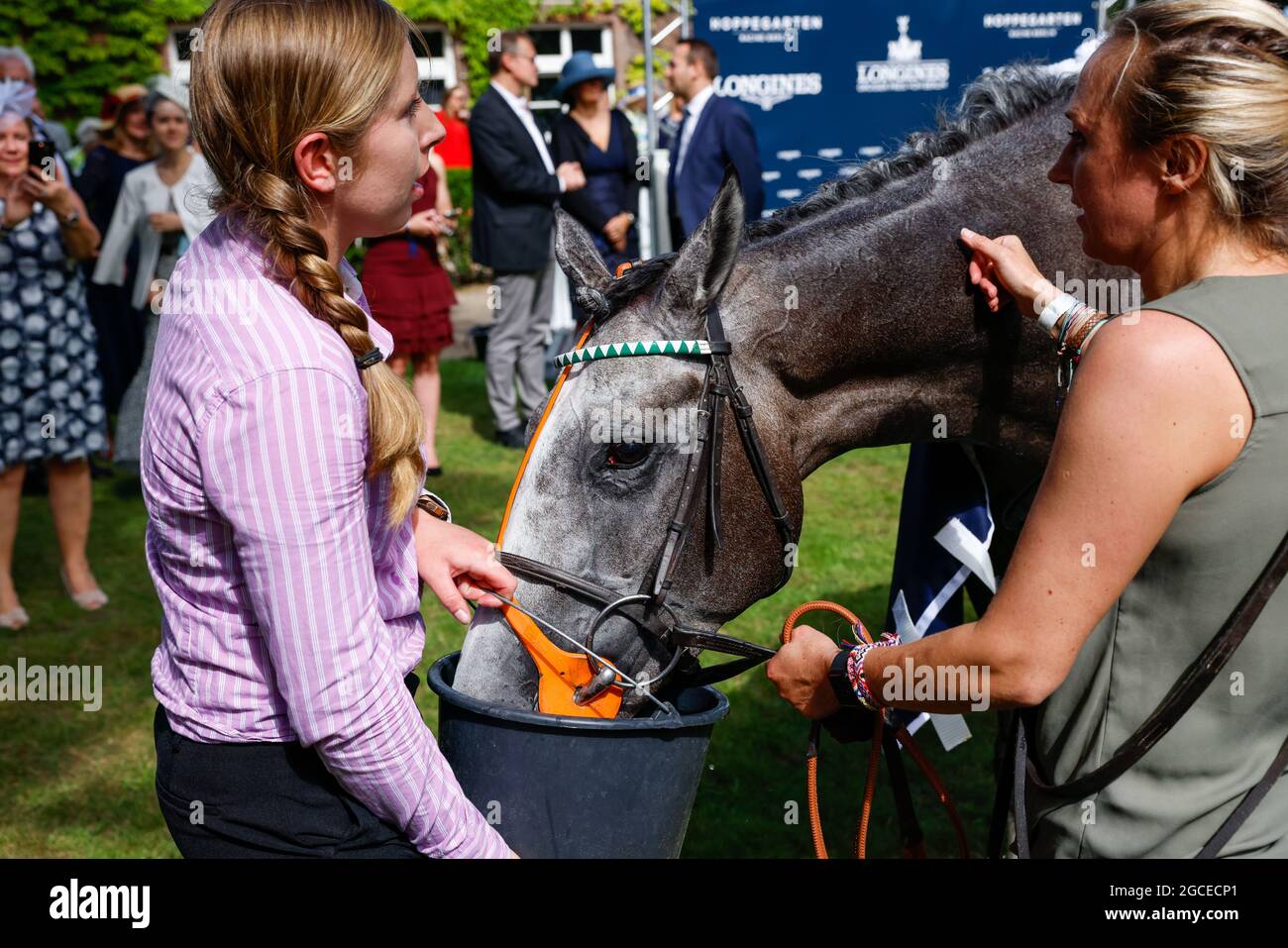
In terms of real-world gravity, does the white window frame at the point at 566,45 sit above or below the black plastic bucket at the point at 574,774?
above

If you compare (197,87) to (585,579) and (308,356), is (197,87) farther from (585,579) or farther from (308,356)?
(585,579)

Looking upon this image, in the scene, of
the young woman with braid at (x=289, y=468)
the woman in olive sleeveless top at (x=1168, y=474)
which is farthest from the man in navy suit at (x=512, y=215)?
the woman in olive sleeveless top at (x=1168, y=474)

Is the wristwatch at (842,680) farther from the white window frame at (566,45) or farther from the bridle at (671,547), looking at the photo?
the white window frame at (566,45)

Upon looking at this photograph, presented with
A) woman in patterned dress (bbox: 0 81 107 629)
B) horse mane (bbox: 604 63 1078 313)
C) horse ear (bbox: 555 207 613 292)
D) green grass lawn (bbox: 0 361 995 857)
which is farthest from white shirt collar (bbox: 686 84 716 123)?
horse ear (bbox: 555 207 613 292)

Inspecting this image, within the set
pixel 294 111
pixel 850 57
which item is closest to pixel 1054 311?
pixel 294 111

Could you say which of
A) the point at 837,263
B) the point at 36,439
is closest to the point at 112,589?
the point at 36,439

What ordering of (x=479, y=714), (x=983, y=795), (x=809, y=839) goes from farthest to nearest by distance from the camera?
(x=983, y=795) < (x=809, y=839) < (x=479, y=714)

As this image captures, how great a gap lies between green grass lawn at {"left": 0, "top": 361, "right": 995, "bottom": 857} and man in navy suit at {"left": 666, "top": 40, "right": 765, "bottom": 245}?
3.12 meters

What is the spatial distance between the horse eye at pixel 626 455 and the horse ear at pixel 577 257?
1.53 feet

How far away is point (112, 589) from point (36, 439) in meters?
1.11

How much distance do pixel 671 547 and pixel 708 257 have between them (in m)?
0.67

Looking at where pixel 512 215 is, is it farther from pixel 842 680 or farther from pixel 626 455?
pixel 842 680

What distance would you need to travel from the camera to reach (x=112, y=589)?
21.6 ft

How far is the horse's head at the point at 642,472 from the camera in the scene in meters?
2.60
